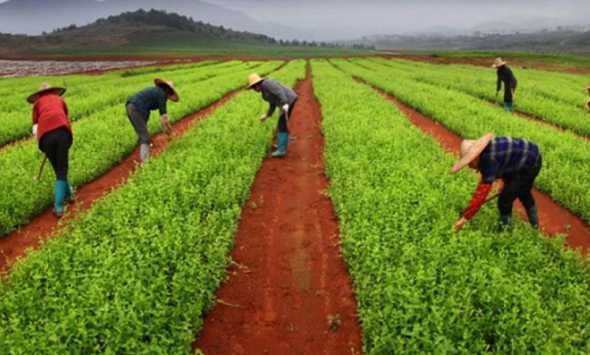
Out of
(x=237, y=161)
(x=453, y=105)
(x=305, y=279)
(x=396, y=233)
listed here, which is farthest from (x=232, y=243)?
(x=453, y=105)

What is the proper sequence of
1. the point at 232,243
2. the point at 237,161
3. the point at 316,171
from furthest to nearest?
the point at 316,171, the point at 237,161, the point at 232,243

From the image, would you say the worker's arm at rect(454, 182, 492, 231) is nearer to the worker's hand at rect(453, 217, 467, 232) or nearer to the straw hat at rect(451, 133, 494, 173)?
the worker's hand at rect(453, 217, 467, 232)

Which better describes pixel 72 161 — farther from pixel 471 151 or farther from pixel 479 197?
pixel 479 197

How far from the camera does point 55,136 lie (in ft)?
26.2

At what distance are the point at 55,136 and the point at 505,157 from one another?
773cm

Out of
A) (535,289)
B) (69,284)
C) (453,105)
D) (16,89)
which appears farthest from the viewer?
(16,89)

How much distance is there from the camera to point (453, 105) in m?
18.1

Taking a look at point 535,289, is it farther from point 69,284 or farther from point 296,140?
point 296,140

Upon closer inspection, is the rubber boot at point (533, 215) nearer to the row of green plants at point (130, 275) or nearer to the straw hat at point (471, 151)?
the straw hat at point (471, 151)

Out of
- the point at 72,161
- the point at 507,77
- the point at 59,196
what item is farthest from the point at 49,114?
A: the point at 507,77

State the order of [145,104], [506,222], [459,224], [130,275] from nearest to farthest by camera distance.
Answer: [130,275] → [459,224] → [506,222] → [145,104]

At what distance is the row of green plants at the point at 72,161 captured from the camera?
320 inches

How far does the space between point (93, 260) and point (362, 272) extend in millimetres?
3475

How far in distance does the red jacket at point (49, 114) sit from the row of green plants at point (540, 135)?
394 inches
